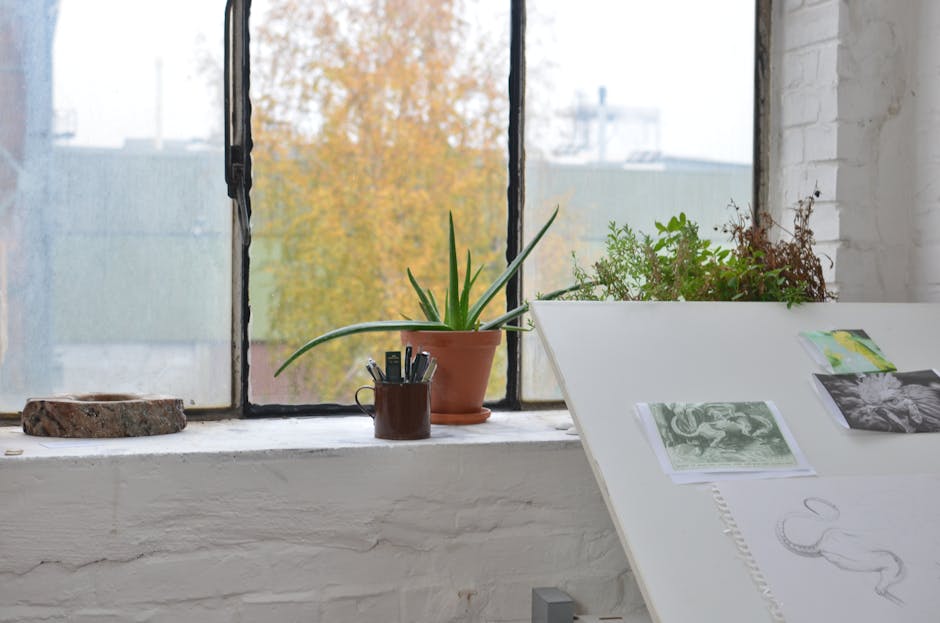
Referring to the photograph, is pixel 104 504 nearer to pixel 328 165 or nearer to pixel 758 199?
pixel 328 165

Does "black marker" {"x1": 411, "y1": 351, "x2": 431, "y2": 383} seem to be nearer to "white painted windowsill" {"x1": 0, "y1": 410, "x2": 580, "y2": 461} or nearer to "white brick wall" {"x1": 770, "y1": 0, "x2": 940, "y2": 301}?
"white painted windowsill" {"x1": 0, "y1": 410, "x2": 580, "y2": 461}

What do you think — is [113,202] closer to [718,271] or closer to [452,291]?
[452,291]

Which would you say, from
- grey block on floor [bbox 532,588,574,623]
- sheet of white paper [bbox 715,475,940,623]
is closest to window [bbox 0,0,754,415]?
grey block on floor [bbox 532,588,574,623]

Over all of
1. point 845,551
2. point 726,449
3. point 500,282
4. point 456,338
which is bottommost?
point 845,551

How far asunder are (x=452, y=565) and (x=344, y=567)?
0.64ft

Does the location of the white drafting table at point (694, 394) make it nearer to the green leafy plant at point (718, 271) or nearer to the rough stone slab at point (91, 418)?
the green leafy plant at point (718, 271)

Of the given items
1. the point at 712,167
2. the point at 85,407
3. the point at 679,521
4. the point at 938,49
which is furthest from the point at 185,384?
the point at 938,49

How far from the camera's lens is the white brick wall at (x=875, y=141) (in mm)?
2146

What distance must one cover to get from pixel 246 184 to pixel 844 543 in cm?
130

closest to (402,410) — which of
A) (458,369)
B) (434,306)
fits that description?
(458,369)

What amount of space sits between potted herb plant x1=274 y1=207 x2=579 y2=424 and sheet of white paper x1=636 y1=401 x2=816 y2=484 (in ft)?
1.92

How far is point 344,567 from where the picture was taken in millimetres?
1741

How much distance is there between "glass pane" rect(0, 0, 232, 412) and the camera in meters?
1.89

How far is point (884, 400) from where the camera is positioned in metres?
1.54
